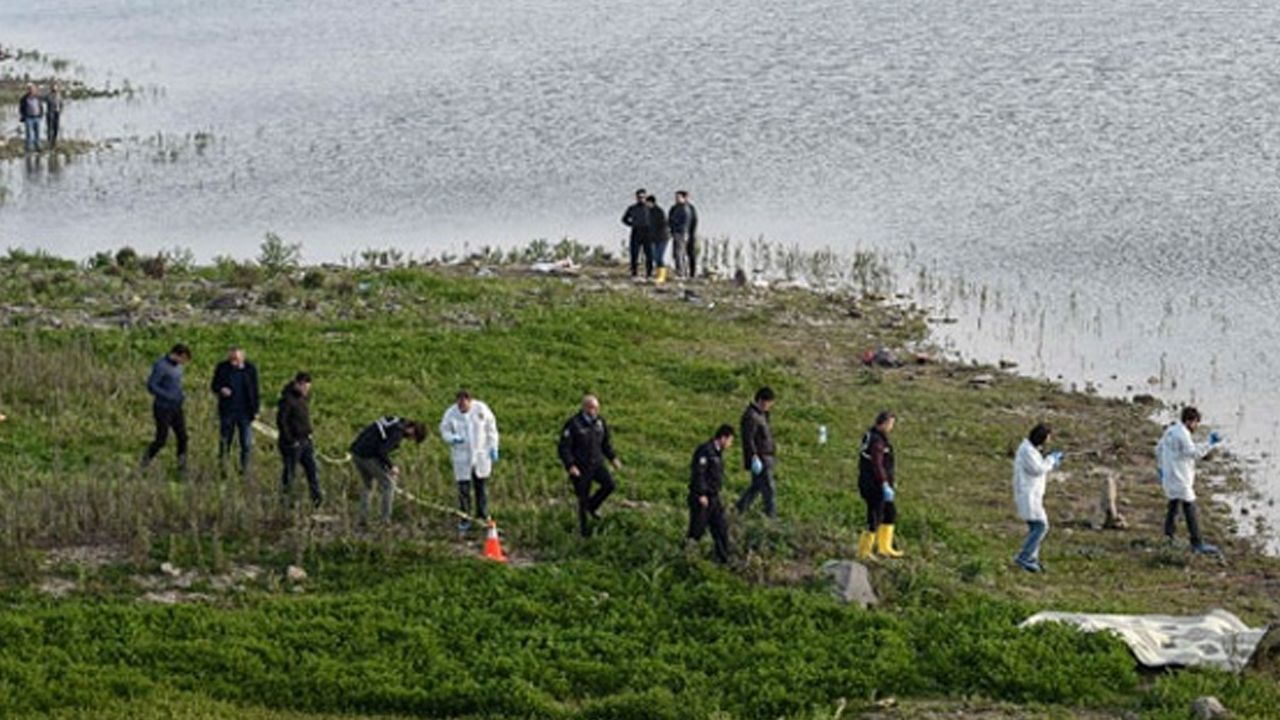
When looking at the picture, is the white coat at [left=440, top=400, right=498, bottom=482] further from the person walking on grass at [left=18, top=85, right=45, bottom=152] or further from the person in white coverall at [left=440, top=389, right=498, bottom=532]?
the person walking on grass at [left=18, top=85, right=45, bottom=152]

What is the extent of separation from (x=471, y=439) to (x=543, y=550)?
1.81m

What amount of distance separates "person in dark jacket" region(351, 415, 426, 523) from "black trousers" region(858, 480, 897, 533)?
18.4 ft

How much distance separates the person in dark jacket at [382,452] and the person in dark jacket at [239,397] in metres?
2.61

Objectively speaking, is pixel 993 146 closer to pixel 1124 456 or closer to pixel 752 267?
pixel 752 267

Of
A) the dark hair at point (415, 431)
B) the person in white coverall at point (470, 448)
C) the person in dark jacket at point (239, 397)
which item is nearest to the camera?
the dark hair at point (415, 431)

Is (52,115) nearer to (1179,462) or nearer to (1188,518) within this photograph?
(1179,462)

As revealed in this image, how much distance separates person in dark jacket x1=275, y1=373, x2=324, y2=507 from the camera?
26.2 m

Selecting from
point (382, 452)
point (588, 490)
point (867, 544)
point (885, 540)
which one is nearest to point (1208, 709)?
point (867, 544)

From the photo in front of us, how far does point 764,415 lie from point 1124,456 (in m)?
8.66

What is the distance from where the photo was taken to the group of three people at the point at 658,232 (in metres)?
42.1

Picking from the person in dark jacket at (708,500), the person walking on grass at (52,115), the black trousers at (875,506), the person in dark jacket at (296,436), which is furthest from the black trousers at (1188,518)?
the person walking on grass at (52,115)

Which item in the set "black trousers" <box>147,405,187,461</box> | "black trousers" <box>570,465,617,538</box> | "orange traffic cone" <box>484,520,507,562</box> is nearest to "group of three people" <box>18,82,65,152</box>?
"black trousers" <box>147,405,187,461</box>

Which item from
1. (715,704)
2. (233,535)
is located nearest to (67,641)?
(233,535)

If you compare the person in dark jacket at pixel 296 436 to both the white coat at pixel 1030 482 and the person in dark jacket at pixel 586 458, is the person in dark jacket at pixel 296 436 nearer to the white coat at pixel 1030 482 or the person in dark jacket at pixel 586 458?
the person in dark jacket at pixel 586 458
